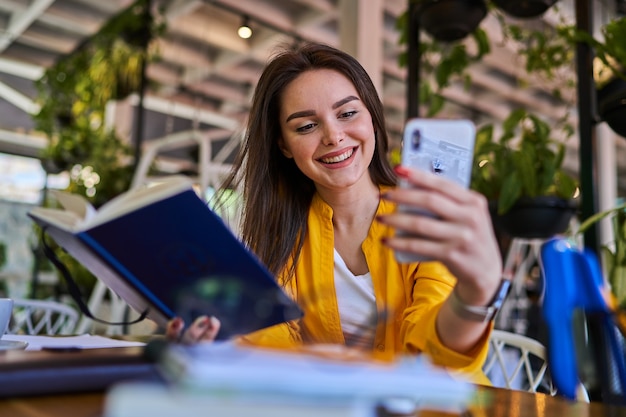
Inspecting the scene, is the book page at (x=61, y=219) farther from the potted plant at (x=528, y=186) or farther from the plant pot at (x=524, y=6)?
the plant pot at (x=524, y=6)

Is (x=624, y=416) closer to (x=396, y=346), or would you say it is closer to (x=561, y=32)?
(x=396, y=346)

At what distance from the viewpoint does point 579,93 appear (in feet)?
6.27

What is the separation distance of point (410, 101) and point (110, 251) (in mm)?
1996

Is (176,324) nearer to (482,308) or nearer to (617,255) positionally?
(482,308)

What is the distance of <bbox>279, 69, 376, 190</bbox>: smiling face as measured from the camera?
127 cm

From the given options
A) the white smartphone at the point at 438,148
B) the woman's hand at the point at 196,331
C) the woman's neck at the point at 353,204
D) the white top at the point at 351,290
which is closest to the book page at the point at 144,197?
the woman's hand at the point at 196,331

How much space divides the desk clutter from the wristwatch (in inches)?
12.0

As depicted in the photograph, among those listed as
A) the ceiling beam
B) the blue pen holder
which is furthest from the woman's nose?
the ceiling beam

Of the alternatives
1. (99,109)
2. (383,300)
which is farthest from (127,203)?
(99,109)

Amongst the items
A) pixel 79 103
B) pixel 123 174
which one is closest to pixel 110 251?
pixel 123 174

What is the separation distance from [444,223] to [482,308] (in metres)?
0.16

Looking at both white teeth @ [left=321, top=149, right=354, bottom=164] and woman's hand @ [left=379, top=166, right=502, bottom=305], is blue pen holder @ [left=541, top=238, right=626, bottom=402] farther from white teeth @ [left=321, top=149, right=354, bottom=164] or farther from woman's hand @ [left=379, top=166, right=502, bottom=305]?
white teeth @ [left=321, top=149, right=354, bottom=164]

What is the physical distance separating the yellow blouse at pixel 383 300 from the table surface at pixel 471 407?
6cm

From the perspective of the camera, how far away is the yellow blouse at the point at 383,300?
0.73 m
